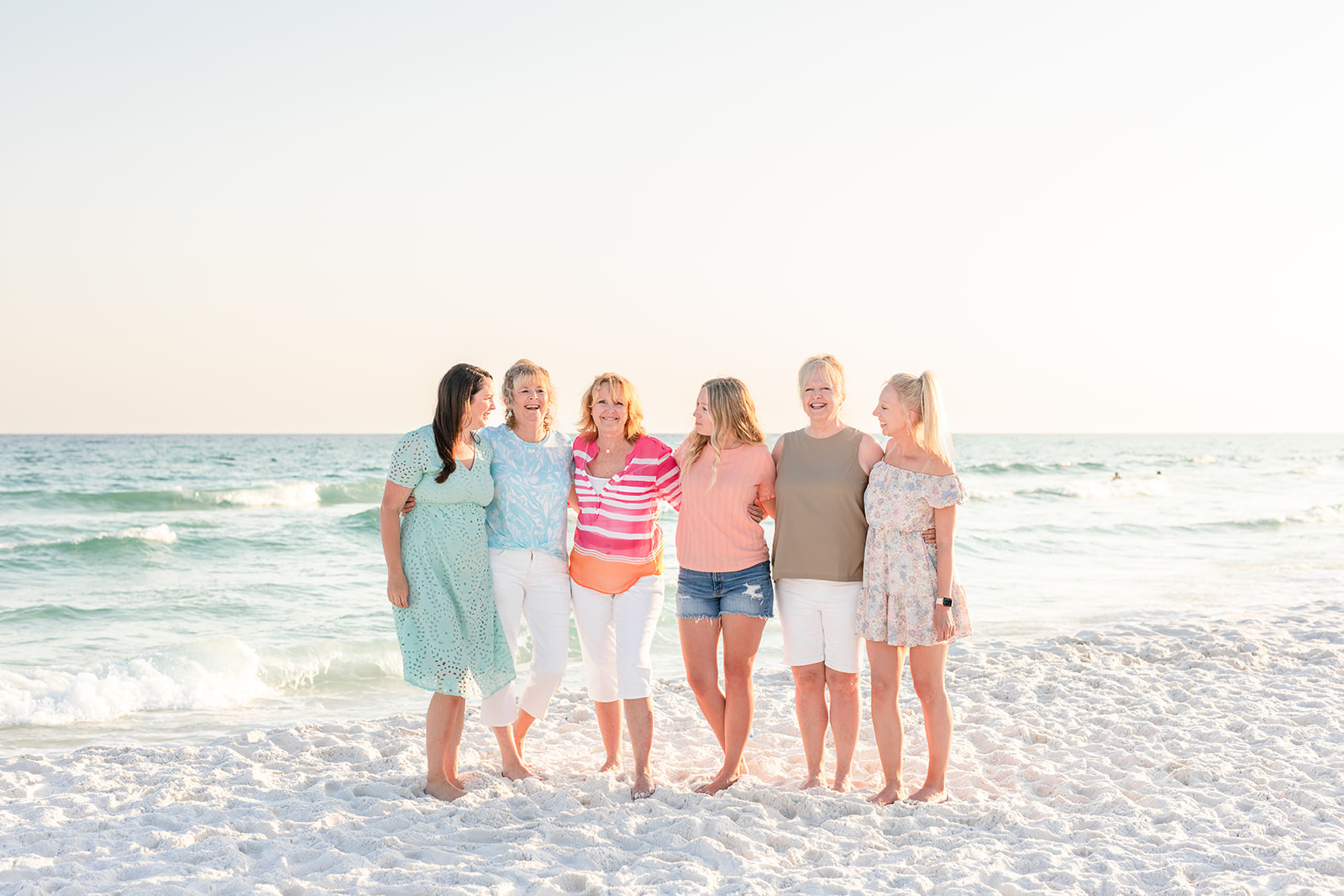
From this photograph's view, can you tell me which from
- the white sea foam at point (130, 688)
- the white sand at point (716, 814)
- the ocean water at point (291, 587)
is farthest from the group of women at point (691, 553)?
the white sea foam at point (130, 688)

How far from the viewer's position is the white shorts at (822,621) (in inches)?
159

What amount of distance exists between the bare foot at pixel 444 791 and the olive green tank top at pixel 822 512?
1734mm

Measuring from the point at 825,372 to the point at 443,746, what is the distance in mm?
2398

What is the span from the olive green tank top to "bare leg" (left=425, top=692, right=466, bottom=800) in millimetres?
1588

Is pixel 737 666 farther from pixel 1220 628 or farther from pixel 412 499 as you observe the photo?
pixel 1220 628

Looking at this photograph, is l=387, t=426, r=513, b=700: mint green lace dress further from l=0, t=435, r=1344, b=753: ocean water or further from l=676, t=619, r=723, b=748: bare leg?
l=0, t=435, r=1344, b=753: ocean water

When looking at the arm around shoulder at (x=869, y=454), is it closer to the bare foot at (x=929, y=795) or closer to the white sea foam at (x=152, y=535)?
the bare foot at (x=929, y=795)

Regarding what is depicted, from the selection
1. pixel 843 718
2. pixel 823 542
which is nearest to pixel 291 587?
pixel 843 718

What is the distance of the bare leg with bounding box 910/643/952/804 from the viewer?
3.99m

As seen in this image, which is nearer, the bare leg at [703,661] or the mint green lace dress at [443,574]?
the mint green lace dress at [443,574]

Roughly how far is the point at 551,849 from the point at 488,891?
447mm

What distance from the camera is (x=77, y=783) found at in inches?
177

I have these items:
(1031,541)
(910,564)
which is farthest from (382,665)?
(1031,541)

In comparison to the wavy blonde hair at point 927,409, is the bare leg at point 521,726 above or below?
below
